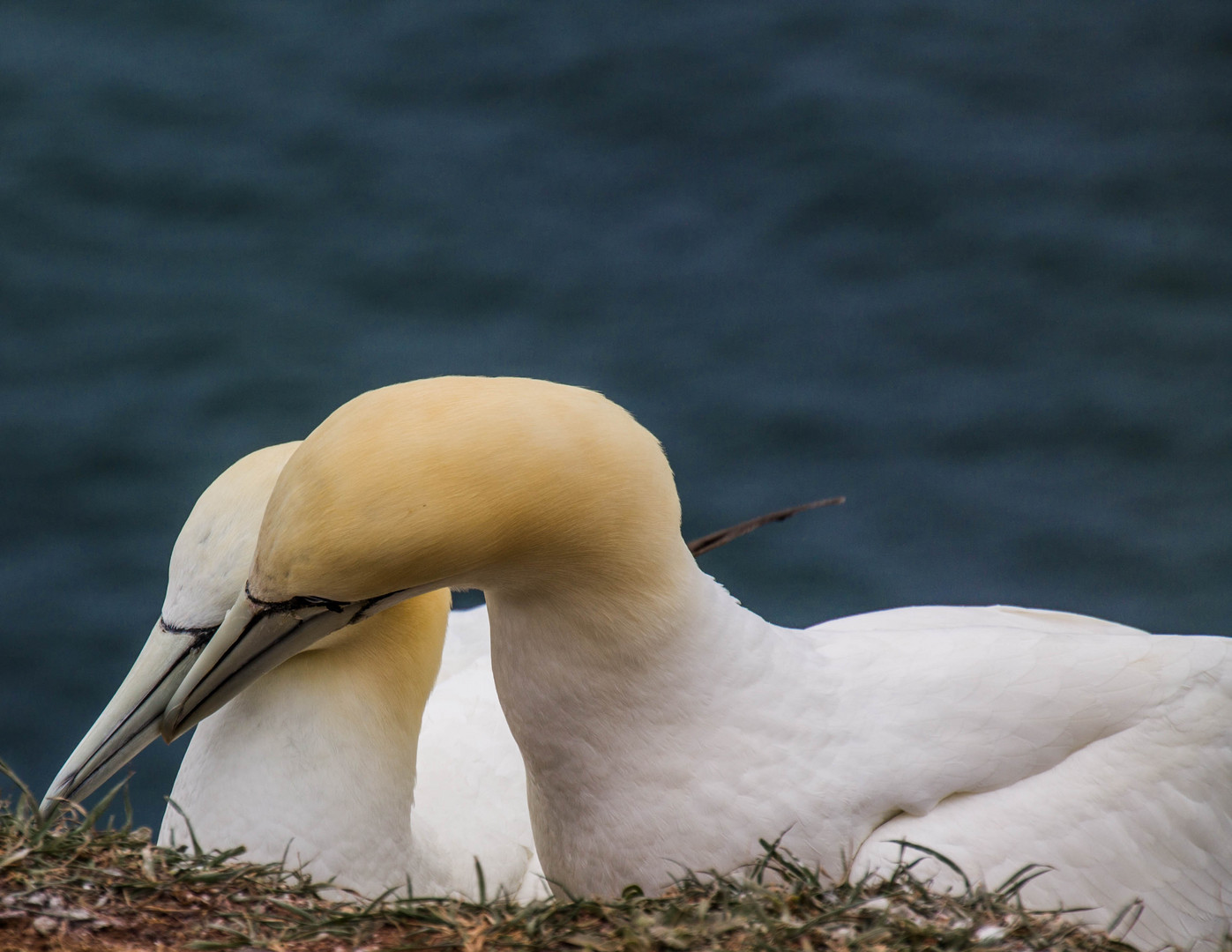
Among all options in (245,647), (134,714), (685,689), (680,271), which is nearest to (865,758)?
(685,689)

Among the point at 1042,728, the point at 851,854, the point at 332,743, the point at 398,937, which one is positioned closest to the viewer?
the point at 398,937

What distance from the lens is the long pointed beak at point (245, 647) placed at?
359cm

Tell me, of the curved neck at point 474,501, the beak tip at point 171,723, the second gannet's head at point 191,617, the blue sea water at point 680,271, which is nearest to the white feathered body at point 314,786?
the second gannet's head at point 191,617

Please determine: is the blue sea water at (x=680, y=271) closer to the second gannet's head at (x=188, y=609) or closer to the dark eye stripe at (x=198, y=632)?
the second gannet's head at (x=188, y=609)

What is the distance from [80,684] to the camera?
763cm

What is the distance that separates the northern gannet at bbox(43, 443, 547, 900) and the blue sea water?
3.17 m

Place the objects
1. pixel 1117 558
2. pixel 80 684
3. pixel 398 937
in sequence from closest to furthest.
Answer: pixel 398 937
pixel 80 684
pixel 1117 558

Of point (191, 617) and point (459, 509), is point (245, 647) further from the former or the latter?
point (459, 509)

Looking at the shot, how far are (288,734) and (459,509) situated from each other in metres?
1.56

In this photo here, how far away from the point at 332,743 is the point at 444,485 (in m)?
1.56

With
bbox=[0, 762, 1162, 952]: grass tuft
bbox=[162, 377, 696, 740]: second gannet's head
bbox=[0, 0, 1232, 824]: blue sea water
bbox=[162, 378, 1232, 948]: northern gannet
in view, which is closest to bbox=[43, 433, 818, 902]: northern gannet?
bbox=[162, 378, 1232, 948]: northern gannet

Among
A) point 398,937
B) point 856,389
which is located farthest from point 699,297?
point 398,937

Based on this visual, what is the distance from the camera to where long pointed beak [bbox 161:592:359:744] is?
3.59 m

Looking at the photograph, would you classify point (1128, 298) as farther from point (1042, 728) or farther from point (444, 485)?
point (444, 485)
